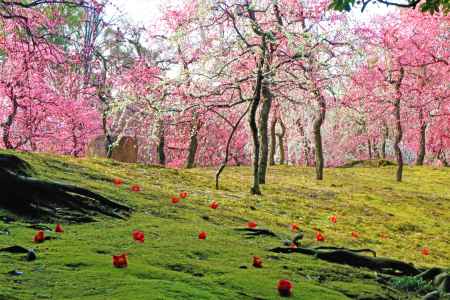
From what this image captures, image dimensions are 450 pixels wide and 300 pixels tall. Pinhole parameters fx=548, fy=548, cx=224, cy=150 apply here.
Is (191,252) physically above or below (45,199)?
below

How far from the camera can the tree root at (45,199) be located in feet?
19.8

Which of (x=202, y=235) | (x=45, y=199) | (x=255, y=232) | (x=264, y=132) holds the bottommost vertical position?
(x=255, y=232)

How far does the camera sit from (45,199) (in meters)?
6.40

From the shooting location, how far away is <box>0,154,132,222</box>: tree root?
6047mm

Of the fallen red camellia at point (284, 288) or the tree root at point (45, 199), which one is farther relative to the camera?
the tree root at point (45, 199)

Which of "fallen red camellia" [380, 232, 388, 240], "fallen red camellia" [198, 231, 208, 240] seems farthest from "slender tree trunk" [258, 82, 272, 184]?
"fallen red camellia" [198, 231, 208, 240]

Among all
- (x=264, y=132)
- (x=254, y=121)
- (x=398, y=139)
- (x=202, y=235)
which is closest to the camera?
(x=202, y=235)

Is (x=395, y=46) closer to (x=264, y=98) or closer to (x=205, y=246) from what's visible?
(x=264, y=98)

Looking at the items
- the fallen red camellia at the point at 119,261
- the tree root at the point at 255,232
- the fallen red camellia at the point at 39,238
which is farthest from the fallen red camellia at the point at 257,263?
the tree root at the point at 255,232

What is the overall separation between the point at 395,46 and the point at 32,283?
2518 centimetres

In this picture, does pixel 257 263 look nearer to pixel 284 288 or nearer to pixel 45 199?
pixel 284 288

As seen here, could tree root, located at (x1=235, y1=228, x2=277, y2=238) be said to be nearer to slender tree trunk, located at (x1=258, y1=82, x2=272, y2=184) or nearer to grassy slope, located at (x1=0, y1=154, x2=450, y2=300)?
grassy slope, located at (x1=0, y1=154, x2=450, y2=300)

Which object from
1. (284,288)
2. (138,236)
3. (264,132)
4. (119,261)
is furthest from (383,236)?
(119,261)

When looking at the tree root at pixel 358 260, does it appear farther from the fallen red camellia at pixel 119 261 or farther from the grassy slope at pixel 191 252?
the fallen red camellia at pixel 119 261
